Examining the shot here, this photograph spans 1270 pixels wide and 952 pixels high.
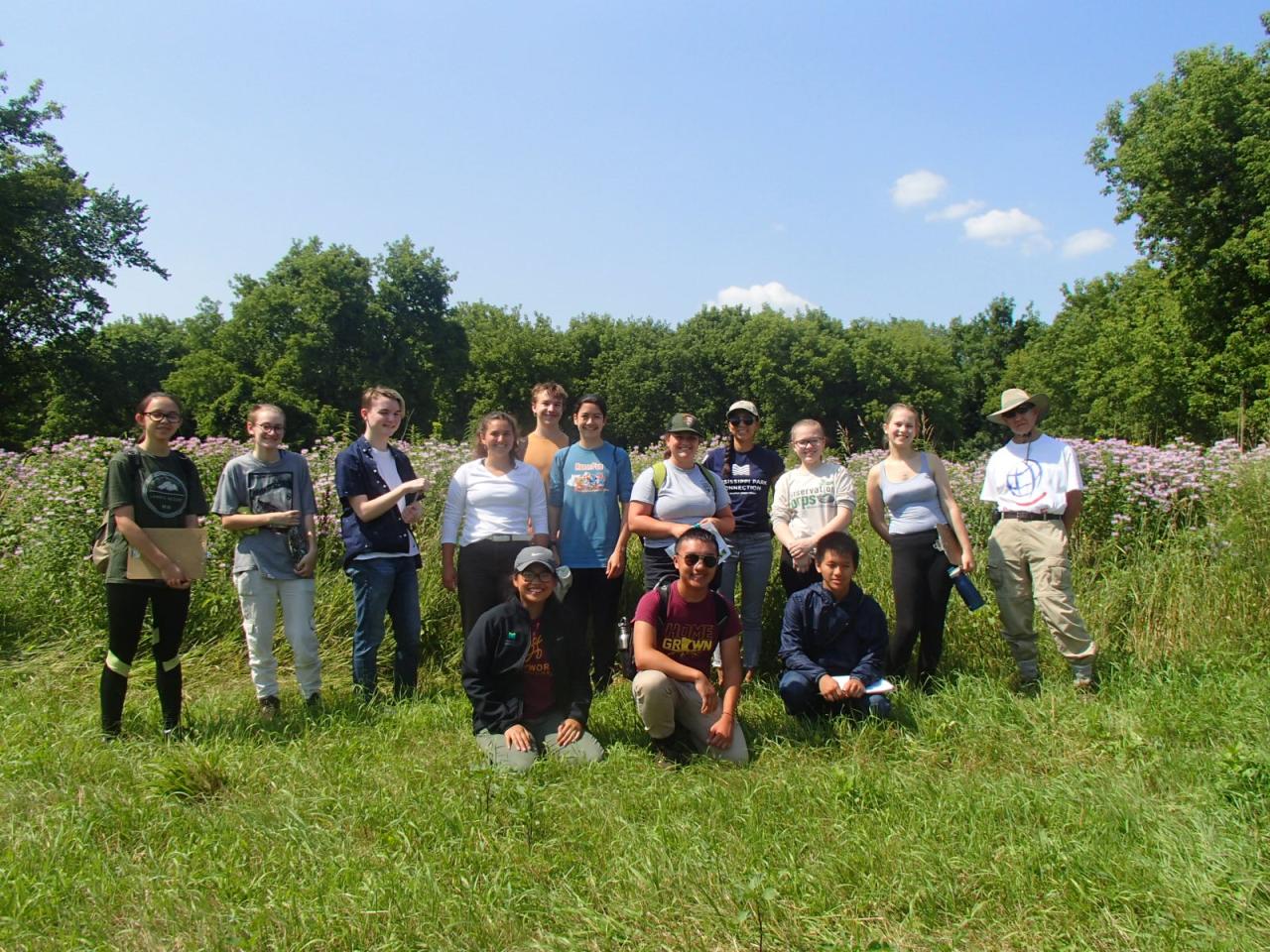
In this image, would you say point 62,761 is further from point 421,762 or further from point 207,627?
point 207,627

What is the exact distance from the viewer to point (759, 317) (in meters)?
49.8

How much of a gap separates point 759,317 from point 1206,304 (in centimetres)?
2615

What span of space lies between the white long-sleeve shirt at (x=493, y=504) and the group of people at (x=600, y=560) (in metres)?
0.01

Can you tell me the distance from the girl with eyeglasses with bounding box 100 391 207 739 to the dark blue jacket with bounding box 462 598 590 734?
5.16 feet

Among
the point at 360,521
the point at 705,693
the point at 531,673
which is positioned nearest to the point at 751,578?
the point at 705,693

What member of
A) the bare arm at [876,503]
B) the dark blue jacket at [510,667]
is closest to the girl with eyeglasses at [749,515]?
the bare arm at [876,503]

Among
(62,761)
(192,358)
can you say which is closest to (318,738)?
(62,761)

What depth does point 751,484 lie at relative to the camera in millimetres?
5234

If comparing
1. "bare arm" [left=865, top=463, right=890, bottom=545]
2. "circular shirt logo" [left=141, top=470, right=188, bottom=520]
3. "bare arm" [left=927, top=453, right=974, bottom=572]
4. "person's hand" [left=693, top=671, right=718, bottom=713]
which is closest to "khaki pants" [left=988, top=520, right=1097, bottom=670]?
"bare arm" [left=927, top=453, right=974, bottom=572]

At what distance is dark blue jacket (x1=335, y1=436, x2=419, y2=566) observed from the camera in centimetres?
482

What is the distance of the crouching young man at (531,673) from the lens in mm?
3902

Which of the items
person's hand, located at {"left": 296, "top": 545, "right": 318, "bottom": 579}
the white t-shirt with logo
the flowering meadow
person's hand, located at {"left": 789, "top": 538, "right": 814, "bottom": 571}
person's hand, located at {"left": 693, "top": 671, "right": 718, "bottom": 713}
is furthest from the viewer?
the flowering meadow

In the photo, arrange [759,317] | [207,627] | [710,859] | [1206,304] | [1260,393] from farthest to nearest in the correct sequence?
[759,317] → [1206,304] → [1260,393] → [207,627] → [710,859]

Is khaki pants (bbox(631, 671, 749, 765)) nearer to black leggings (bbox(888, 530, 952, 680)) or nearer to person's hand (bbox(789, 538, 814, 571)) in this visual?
person's hand (bbox(789, 538, 814, 571))
